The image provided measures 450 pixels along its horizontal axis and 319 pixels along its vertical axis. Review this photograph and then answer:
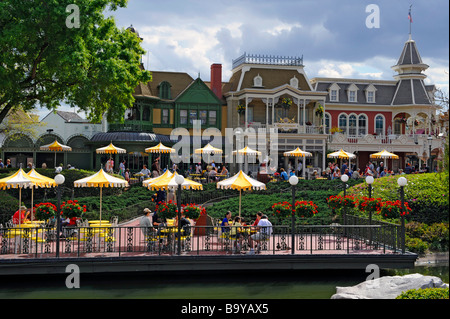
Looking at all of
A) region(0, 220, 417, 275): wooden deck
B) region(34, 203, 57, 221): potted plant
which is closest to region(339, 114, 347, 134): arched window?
region(0, 220, 417, 275): wooden deck

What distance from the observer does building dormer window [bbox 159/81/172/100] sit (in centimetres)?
4266

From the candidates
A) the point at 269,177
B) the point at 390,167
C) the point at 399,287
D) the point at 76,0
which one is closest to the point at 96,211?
the point at 76,0

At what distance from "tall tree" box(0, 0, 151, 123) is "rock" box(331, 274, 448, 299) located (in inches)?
626

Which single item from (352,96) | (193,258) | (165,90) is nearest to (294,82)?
(352,96)

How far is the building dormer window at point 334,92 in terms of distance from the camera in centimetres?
4772

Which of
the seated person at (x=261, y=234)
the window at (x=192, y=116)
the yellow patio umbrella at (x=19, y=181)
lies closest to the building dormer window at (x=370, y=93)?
the window at (x=192, y=116)

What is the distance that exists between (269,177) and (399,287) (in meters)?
17.8

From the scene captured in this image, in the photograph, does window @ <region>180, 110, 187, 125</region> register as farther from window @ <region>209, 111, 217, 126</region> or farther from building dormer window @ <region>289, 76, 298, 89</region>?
building dormer window @ <region>289, 76, 298, 89</region>

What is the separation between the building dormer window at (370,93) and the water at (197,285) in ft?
110

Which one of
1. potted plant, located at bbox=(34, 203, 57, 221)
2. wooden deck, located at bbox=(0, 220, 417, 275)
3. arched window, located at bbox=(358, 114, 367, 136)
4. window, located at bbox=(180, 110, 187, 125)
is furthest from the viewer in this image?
arched window, located at bbox=(358, 114, 367, 136)

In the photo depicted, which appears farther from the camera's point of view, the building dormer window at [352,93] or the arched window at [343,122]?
the building dormer window at [352,93]

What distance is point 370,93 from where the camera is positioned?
48.9m

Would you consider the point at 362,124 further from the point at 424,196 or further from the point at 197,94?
the point at 424,196

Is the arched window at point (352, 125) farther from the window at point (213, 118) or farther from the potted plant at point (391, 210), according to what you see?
the potted plant at point (391, 210)
